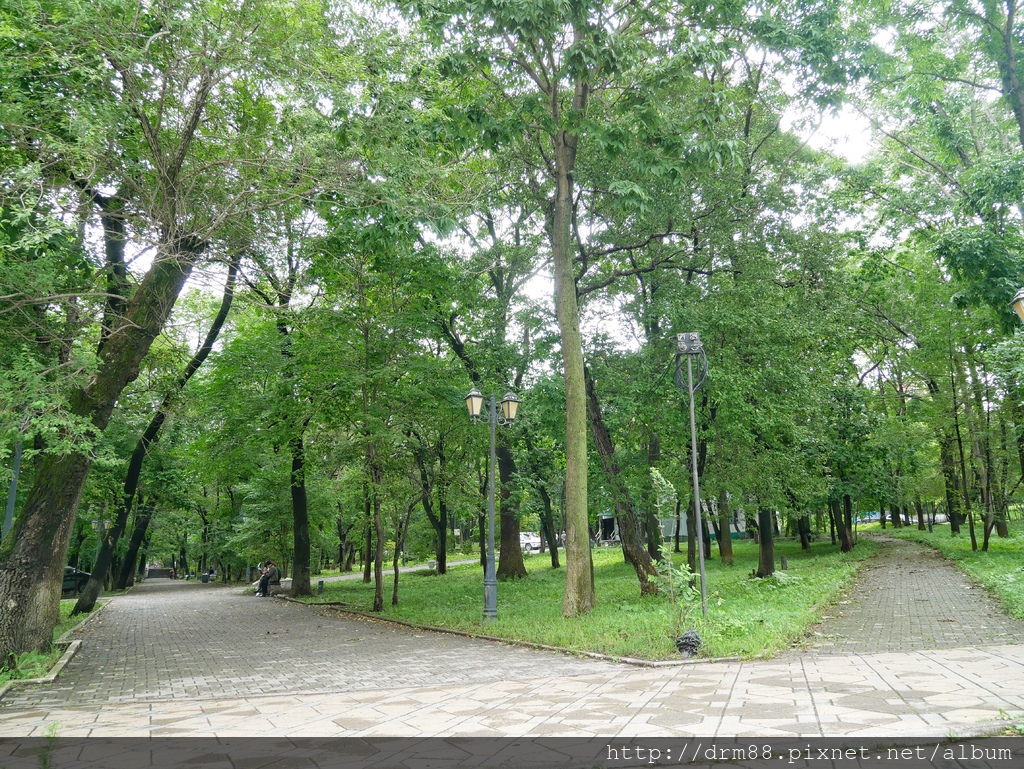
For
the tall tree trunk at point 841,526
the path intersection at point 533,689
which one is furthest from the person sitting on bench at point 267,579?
the tall tree trunk at point 841,526

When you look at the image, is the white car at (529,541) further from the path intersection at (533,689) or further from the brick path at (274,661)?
the path intersection at (533,689)

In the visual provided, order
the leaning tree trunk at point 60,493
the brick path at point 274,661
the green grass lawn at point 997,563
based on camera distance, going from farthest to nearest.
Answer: the green grass lawn at point 997,563, the leaning tree trunk at point 60,493, the brick path at point 274,661

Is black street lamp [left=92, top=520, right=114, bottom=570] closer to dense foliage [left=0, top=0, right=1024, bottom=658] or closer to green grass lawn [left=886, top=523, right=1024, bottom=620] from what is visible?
dense foliage [left=0, top=0, right=1024, bottom=658]

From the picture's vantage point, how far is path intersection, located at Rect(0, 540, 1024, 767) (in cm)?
500

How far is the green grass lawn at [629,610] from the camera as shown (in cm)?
872

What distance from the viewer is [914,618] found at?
34.9 feet

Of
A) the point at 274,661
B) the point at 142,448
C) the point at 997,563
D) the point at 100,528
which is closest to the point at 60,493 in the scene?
the point at 274,661

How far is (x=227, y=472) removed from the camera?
2052cm

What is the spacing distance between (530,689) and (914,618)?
755 cm

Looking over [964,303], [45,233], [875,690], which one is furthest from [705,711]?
[964,303]

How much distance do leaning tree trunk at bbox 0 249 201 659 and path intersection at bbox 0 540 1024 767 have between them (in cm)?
96

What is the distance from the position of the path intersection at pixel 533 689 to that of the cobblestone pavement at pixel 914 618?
56 millimetres

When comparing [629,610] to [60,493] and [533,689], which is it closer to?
[533,689]

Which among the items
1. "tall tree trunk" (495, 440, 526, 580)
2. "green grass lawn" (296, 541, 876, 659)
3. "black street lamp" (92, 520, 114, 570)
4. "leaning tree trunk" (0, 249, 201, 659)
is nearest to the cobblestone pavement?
"green grass lawn" (296, 541, 876, 659)
